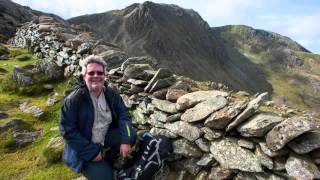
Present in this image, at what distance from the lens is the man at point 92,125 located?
31.5 ft

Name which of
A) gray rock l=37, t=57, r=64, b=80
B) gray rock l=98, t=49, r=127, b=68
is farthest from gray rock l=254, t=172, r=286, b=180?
gray rock l=37, t=57, r=64, b=80

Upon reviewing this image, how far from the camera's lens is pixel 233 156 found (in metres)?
9.78

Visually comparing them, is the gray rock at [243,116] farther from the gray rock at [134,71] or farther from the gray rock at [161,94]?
the gray rock at [134,71]

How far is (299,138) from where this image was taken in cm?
895

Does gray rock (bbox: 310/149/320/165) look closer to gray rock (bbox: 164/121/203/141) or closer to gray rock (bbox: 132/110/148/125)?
gray rock (bbox: 164/121/203/141)

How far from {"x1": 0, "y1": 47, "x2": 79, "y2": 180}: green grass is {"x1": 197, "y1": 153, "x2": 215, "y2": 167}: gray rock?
463 centimetres

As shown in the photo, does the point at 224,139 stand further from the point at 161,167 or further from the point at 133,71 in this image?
the point at 133,71

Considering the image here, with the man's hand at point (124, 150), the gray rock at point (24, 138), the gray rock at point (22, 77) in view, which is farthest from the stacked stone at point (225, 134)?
the gray rock at point (22, 77)

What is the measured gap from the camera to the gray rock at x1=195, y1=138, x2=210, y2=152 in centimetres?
1055

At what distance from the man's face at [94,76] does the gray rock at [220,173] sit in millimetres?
4093

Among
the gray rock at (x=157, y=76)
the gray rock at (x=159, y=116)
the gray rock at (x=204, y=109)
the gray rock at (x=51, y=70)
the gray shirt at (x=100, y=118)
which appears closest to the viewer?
the gray shirt at (x=100, y=118)

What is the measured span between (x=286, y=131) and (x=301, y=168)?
37.2 inches

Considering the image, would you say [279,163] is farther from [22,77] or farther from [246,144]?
[22,77]

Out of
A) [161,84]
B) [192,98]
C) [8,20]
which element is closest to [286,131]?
[192,98]
